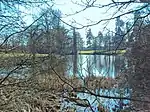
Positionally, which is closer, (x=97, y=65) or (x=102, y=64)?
(x=102, y=64)

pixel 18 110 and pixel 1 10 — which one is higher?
pixel 1 10

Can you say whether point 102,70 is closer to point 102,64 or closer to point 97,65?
point 97,65

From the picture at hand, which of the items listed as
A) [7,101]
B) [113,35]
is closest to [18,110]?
[7,101]

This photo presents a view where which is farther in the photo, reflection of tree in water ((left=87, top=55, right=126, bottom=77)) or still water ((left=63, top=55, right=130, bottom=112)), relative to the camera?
reflection of tree in water ((left=87, top=55, right=126, bottom=77))

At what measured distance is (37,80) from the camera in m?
4.39

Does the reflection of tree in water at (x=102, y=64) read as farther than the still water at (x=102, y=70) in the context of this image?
Yes

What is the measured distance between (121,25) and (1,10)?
1.56 meters

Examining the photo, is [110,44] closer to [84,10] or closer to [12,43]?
[84,10]

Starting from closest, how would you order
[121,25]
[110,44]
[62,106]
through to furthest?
[121,25], [110,44], [62,106]

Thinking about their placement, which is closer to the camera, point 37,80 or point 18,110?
point 18,110

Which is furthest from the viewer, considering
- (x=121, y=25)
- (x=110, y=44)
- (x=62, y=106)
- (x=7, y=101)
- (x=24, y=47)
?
(x=62, y=106)

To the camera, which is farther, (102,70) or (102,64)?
(102,70)

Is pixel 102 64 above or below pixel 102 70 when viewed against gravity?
above

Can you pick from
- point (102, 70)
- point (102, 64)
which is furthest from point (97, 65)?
point (102, 64)
